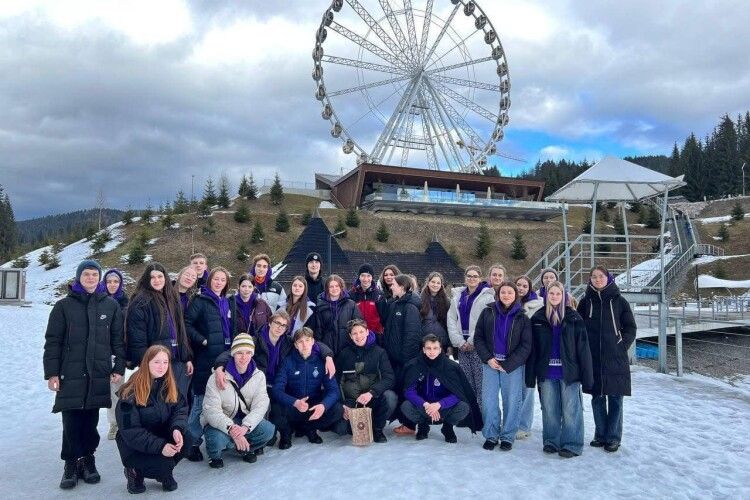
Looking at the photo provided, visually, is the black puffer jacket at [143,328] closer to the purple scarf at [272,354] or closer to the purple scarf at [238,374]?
the purple scarf at [238,374]

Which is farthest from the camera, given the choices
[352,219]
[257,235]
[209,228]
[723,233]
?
[723,233]

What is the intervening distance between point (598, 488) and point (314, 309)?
3.19 meters

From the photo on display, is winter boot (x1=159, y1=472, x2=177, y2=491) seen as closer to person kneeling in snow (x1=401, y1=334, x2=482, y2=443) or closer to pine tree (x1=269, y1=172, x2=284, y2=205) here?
person kneeling in snow (x1=401, y1=334, x2=482, y2=443)

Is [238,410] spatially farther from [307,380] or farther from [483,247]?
[483,247]

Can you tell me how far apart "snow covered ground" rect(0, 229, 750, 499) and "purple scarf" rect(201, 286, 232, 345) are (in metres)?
1.15

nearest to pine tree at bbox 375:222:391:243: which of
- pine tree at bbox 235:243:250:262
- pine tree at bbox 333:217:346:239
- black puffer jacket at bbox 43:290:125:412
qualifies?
pine tree at bbox 333:217:346:239

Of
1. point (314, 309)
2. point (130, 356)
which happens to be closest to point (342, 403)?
point (314, 309)

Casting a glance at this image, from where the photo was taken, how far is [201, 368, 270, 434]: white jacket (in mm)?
4914

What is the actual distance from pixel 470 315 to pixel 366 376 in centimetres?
125

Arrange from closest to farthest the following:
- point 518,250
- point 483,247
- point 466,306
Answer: point 466,306
point 483,247
point 518,250

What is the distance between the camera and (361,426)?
17.2 ft

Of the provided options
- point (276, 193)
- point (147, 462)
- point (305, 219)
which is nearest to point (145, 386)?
point (147, 462)

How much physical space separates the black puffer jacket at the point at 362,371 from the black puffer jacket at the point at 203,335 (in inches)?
47.4

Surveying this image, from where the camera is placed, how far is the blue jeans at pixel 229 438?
4.90 metres
